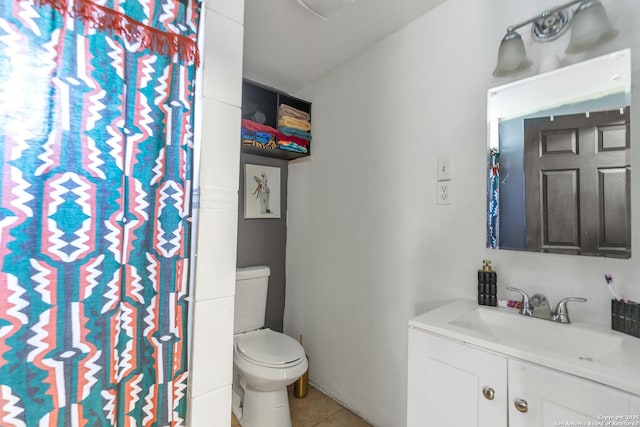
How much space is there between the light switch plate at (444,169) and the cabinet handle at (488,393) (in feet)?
3.06

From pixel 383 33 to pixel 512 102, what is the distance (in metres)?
0.91

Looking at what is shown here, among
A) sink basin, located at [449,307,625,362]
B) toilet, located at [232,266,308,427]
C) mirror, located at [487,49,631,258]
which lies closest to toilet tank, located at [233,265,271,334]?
toilet, located at [232,266,308,427]

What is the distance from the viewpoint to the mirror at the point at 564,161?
101cm

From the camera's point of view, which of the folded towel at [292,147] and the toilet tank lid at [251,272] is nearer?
the toilet tank lid at [251,272]

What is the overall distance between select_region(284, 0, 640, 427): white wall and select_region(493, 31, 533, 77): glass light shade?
3.0 inches

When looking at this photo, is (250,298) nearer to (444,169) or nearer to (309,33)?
(444,169)

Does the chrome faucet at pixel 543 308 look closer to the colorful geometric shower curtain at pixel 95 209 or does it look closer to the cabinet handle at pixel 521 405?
the cabinet handle at pixel 521 405

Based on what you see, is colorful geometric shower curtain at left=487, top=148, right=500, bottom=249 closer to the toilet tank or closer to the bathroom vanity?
the bathroom vanity

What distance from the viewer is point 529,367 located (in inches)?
32.4

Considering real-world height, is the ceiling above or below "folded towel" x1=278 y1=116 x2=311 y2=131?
above

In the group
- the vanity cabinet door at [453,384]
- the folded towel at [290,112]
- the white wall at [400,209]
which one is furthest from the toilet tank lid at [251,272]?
the vanity cabinet door at [453,384]

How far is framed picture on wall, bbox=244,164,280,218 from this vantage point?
229 centimetres

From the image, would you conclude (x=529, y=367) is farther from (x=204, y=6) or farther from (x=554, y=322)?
(x=204, y=6)

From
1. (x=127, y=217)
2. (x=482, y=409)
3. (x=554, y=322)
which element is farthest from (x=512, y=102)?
(x=127, y=217)
